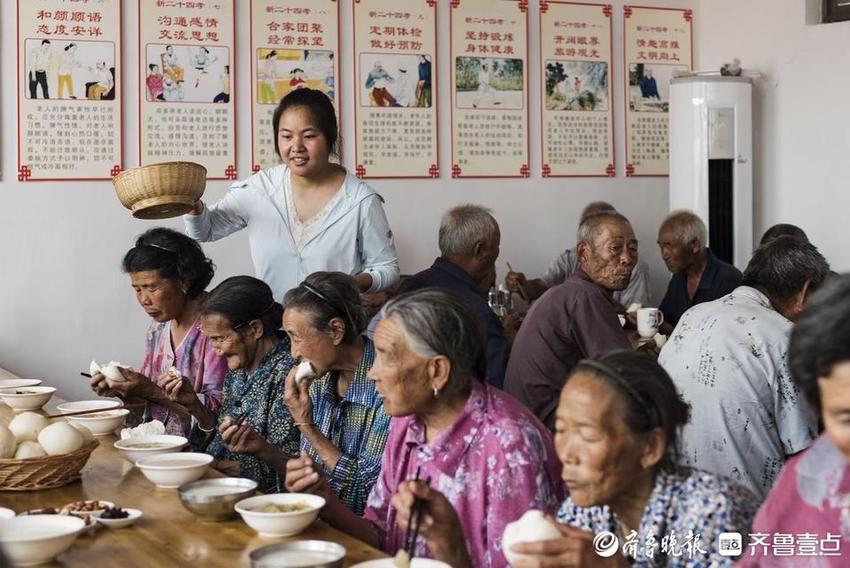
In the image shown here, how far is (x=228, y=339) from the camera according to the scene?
→ 3311 mm

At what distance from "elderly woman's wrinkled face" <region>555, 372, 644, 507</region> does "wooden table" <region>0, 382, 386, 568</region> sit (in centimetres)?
41

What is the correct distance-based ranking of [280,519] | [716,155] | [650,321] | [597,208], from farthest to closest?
1. [597,208]
2. [716,155]
3. [650,321]
4. [280,519]

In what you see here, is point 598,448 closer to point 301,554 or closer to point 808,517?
point 808,517

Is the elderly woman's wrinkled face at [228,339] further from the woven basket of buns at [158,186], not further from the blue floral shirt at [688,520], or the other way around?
the blue floral shirt at [688,520]

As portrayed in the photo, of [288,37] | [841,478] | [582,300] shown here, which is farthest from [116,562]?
[288,37]

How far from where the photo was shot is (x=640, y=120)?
20.2 ft

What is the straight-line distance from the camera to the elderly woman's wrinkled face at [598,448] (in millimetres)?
1809

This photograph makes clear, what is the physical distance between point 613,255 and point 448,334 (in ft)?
5.14

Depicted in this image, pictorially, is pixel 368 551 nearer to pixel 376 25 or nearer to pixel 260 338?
pixel 260 338

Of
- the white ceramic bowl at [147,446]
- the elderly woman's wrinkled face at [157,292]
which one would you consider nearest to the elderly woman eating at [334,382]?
the white ceramic bowl at [147,446]

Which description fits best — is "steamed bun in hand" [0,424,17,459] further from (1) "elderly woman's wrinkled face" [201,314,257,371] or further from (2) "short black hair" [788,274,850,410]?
(2) "short black hair" [788,274,850,410]

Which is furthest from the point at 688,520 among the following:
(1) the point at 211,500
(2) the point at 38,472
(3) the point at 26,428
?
(3) the point at 26,428

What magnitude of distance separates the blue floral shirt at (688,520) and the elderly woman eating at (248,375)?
1.50 meters

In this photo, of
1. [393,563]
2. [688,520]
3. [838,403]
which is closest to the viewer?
[838,403]
